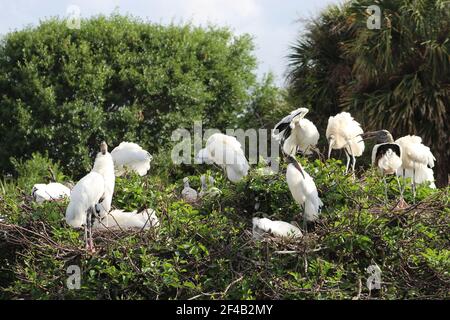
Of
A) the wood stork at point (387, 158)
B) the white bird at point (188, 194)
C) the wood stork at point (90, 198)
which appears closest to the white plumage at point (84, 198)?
the wood stork at point (90, 198)

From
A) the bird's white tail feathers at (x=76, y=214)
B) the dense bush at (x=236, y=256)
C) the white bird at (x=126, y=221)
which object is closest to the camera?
the dense bush at (x=236, y=256)

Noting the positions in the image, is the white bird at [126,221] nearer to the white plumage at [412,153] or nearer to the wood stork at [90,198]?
the wood stork at [90,198]

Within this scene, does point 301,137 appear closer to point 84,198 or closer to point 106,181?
point 106,181

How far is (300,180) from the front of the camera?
19.5 ft

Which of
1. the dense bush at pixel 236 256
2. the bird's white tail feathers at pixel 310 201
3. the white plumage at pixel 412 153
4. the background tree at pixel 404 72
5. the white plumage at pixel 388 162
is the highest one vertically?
the background tree at pixel 404 72

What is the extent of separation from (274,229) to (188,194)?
182cm

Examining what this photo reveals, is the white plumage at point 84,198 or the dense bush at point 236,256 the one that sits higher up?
the white plumage at point 84,198

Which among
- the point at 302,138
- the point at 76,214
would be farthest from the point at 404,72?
the point at 76,214

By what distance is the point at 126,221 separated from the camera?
593cm

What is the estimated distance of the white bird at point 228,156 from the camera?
735 cm

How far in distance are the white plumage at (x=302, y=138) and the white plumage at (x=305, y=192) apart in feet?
4.79

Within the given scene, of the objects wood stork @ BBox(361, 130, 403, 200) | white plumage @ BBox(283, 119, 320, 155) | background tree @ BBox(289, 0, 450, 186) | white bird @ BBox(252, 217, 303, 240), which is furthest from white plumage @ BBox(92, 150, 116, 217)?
background tree @ BBox(289, 0, 450, 186)
